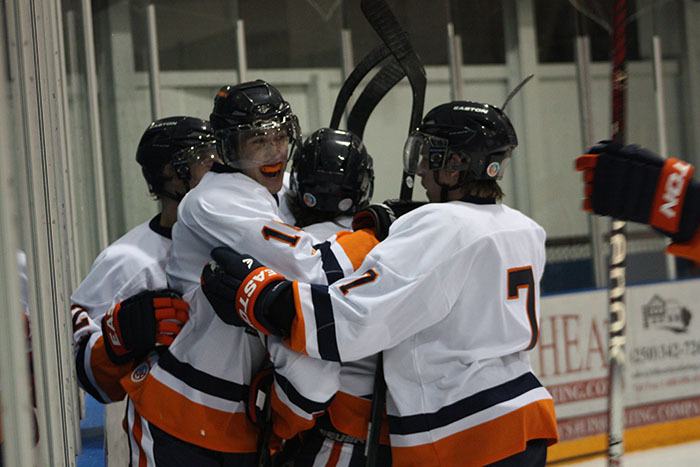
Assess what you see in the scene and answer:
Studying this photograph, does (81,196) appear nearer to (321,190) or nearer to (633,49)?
(321,190)

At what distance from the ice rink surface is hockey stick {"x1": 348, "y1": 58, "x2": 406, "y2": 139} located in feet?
8.11

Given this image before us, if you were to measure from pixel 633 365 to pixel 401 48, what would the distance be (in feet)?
10.2

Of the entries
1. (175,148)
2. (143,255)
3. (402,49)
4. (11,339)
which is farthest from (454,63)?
(11,339)

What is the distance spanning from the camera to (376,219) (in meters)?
1.98

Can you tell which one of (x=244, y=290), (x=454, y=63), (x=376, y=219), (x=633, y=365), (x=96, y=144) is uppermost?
(x=454, y=63)

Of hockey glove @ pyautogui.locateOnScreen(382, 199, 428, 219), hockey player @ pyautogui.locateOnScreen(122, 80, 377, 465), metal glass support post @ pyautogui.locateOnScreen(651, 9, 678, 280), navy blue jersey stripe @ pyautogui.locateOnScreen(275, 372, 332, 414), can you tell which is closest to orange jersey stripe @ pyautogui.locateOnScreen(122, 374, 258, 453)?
hockey player @ pyautogui.locateOnScreen(122, 80, 377, 465)

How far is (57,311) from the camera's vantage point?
2.01 m

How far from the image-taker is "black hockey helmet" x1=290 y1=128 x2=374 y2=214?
6.68 ft

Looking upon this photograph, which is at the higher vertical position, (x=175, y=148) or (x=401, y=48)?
(x=401, y=48)

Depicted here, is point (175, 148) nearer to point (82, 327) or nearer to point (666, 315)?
point (82, 327)

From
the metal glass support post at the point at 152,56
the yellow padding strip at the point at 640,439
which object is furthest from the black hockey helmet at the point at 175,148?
the yellow padding strip at the point at 640,439

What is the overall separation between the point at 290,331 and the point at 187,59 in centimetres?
290

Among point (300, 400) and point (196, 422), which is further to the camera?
point (196, 422)

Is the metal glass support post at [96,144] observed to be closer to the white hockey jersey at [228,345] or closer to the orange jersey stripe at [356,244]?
the white hockey jersey at [228,345]
